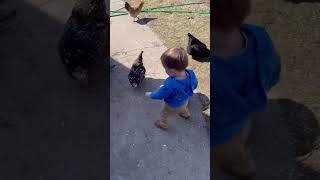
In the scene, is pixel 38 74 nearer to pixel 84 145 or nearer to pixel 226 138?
pixel 84 145

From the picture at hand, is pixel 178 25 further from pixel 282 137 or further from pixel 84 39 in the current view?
pixel 282 137

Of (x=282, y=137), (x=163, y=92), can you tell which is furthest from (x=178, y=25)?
(x=282, y=137)

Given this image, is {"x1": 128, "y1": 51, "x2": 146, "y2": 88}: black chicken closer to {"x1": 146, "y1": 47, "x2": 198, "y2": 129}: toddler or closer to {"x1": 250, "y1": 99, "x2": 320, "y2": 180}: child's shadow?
{"x1": 146, "y1": 47, "x2": 198, "y2": 129}: toddler

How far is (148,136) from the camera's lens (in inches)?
101

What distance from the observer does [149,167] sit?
239 centimetres

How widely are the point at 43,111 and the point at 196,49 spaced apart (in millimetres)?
1051

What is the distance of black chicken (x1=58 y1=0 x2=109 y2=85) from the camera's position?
2346 millimetres

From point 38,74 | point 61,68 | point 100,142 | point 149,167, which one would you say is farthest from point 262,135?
point 38,74

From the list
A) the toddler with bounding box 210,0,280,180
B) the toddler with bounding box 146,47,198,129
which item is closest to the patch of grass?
the toddler with bounding box 146,47,198,129

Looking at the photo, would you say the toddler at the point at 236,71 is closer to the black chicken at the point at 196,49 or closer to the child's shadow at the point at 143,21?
the black chicken at the point at 196,49

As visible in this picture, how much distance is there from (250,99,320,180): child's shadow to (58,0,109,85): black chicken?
1.20 metres

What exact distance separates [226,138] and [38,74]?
1.58 m

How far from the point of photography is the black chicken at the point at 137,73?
2818 millimetres

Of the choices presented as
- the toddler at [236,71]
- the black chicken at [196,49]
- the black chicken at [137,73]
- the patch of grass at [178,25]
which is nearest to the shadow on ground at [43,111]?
the black chicken at [137,73]
